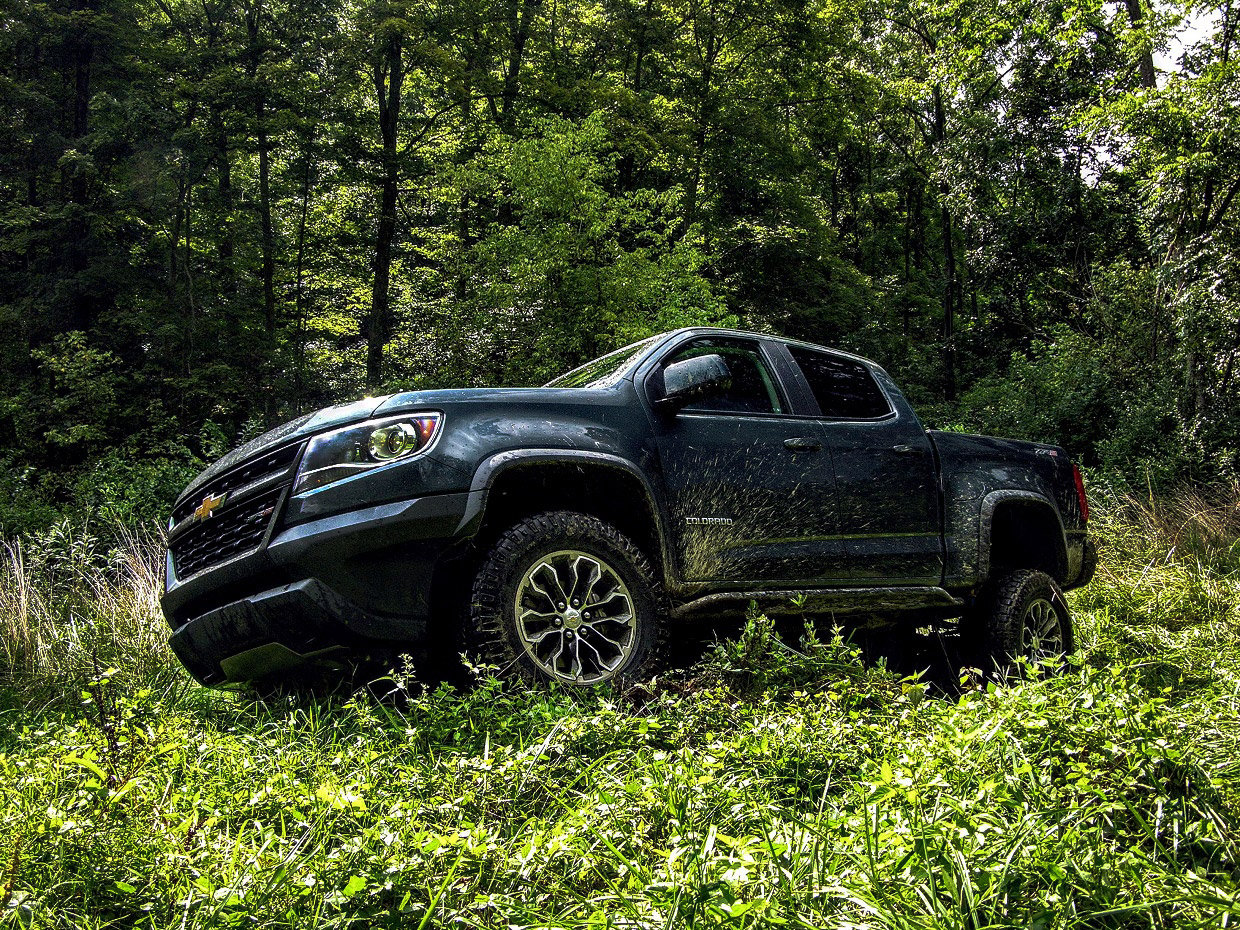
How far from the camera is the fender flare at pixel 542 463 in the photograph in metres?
3.51

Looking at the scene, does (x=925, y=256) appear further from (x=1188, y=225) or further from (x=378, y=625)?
(x=378, y=625)

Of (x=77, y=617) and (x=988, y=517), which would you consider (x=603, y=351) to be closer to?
(x=77, y=617)

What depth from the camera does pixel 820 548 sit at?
4.58 metres

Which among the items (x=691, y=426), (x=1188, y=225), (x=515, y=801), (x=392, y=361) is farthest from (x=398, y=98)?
(x=515, y=801)

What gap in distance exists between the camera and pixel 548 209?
45.9 ft

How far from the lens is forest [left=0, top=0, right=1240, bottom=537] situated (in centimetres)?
1390

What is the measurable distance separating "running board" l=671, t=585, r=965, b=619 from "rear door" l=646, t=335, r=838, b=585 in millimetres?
87

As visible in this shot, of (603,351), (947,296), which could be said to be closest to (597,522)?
(603,351)

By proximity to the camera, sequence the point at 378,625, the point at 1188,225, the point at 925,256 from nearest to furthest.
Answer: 1. the point at 378,625
2. the point at 1188,225
3. the point at 925,256

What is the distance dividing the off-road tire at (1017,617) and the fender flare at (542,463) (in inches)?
90.9

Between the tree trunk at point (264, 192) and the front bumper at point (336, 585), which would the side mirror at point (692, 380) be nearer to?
the front bumper at point (336, 585)

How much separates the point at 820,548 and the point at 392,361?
51.3ft

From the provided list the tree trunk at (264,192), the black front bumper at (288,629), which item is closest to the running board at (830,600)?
the black front bumper at (288,629)

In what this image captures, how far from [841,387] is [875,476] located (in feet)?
1.93
